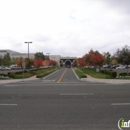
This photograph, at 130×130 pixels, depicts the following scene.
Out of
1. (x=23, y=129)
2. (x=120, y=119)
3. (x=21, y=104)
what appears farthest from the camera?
(x=21, y=104)

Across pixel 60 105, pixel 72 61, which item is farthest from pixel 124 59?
pixel 72 61

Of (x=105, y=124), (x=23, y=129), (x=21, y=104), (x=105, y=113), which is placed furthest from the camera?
(x=21, y=104)

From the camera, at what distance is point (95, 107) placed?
9484mm

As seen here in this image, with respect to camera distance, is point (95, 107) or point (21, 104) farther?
point (21, 104)

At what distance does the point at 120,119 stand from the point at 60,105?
10.7 feet

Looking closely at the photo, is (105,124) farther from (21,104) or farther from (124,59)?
(124,59)

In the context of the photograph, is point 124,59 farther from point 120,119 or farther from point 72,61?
point 72,61

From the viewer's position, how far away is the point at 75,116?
7910 mm

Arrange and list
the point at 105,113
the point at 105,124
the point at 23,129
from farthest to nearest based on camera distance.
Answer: the point at 105,113 < the point at 105,124 < the point at 23,129

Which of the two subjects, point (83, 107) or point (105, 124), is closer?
point (105, 124)

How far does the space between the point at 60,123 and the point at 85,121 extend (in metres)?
0.83

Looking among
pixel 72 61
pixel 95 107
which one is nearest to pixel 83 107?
pixel 95 107

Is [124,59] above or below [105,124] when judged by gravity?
above

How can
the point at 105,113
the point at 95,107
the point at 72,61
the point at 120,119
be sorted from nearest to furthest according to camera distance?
the point at 120,119, the point at 105,113, the point at 95,107, the point at 72,61
